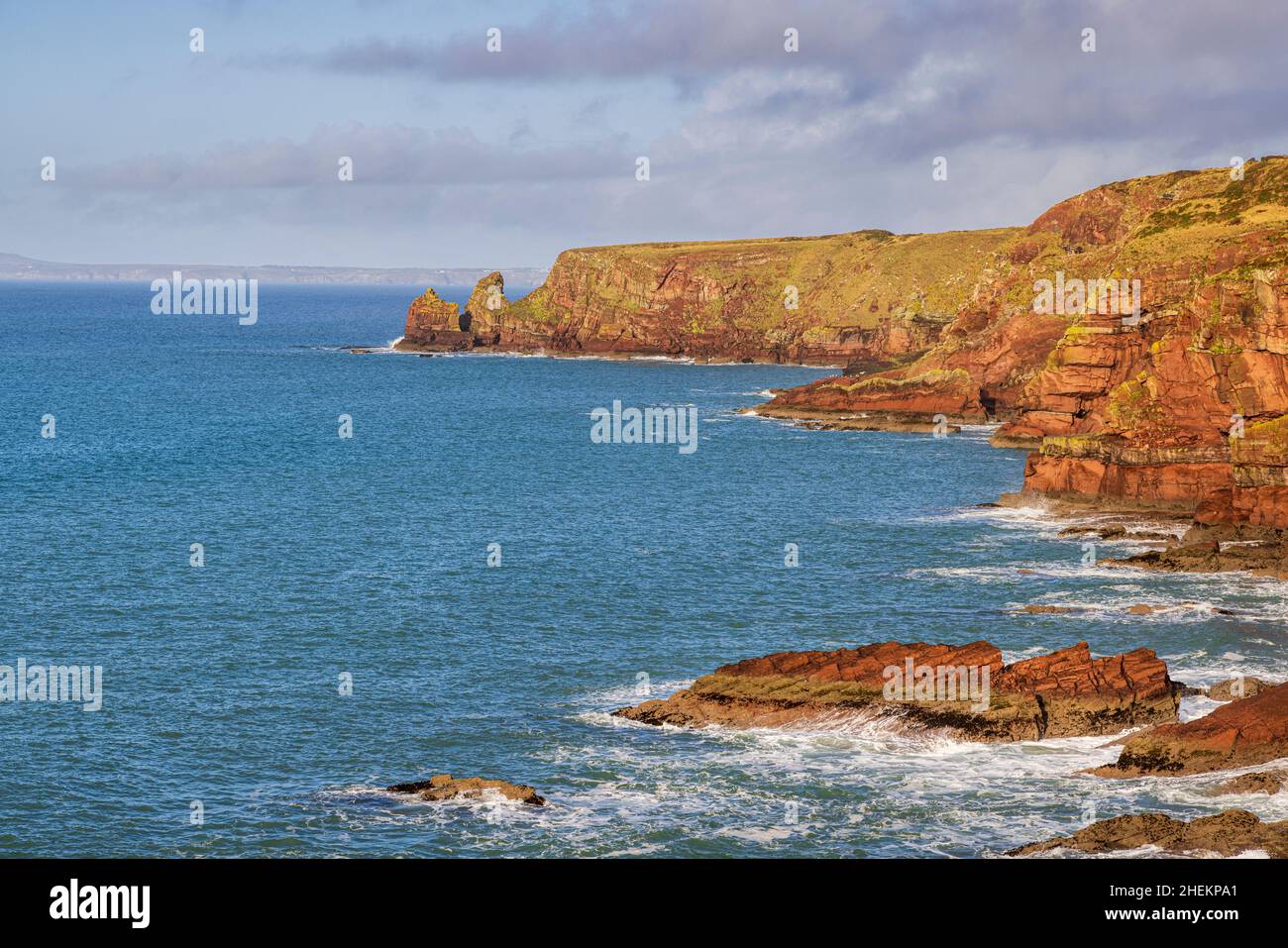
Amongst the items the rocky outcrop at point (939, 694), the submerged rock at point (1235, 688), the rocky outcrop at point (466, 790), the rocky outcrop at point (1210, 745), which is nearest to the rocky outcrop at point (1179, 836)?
the rocky outcrop at point (1210, 745)

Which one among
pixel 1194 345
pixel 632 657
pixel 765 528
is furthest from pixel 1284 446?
pixel 632 657

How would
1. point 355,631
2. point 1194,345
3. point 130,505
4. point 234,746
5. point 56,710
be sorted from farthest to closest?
point 130,505
point 1194,345
point 355,631
point 56,710
point 234,746

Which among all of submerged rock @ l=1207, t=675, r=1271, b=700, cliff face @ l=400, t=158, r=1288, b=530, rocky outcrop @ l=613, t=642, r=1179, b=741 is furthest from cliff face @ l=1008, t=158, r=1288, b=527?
rocky outcrop @ l=613, t=642, r=1179, b=741

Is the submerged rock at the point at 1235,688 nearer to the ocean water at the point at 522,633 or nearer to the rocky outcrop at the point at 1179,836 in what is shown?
the ocean water at the point at 522,633

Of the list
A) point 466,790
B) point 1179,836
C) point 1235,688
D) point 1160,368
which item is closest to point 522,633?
point 466,790

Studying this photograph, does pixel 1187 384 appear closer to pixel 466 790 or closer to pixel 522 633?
pixel 522 633

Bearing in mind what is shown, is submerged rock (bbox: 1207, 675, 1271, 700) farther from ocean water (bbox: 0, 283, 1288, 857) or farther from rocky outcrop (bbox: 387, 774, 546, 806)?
rocky outcrop (bbox: 387, 774, 546, 806)
